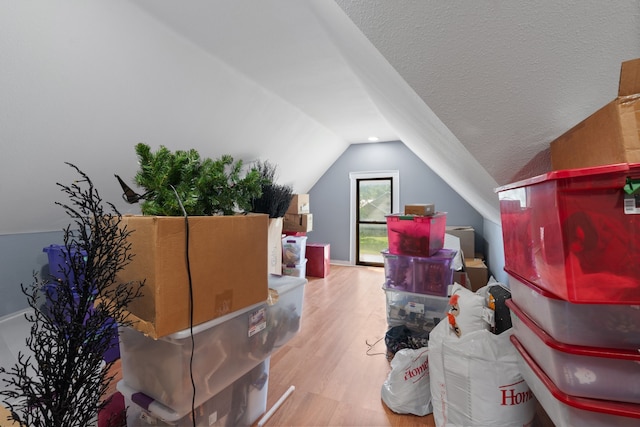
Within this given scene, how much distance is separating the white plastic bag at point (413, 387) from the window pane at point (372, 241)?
358 cm

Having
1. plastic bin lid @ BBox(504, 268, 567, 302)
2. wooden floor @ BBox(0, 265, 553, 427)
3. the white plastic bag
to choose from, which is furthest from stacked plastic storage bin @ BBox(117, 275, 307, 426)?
plastic bin lid @ BBox(504, 268, 567, 302)

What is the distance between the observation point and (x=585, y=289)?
612 mm

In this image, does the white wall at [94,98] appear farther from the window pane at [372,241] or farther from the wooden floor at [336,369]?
the window pane at [372,241]

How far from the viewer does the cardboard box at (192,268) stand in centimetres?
88

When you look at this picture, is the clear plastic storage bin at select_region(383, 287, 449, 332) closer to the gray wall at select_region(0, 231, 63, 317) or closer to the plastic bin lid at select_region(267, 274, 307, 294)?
the plastic bin lid at select_region(267, 274, 307, 294)

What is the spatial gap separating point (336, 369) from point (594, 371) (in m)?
1.63

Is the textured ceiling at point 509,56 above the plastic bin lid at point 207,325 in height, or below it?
above

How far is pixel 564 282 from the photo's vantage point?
0.64 m

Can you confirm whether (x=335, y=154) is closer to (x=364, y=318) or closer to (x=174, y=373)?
(x=364, y=318)

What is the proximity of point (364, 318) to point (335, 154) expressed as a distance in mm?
3125

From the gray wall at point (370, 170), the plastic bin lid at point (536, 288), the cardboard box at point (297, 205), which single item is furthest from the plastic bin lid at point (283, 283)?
the gray wall at point (370, 170)

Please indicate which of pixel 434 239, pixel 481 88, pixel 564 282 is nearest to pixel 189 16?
pixel 481 88

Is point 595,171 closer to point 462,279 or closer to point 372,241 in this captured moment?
point 462,279

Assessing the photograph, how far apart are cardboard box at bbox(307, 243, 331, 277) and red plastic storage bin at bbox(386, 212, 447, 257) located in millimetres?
2377
